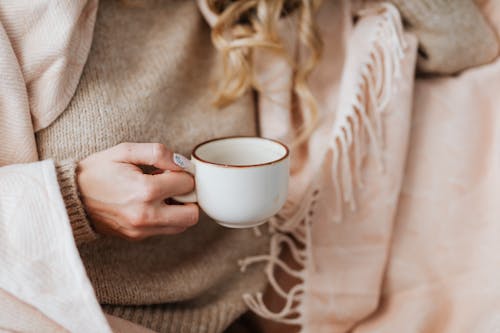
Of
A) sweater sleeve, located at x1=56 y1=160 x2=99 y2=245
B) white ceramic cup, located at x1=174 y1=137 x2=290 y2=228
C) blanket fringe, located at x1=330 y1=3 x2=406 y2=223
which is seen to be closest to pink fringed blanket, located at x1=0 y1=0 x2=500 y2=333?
blanket fringe, located at x1=330 y1=3 x2=406 y2=223

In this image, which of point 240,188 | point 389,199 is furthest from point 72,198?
point 389,199

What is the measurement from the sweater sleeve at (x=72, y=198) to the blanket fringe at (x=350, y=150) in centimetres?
33

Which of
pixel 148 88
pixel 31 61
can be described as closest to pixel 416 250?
pixel 148 88

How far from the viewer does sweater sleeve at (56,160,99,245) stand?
2.12 feet

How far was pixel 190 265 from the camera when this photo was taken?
0.86m

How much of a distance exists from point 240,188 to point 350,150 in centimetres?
33

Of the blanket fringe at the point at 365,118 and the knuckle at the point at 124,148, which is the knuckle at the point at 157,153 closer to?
the knuckle at the point at 124,148

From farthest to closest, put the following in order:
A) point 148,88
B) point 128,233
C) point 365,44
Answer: point 365,44 < point 148,88 < point 128,233

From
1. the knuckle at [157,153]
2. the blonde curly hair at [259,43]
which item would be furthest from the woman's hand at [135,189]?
the blonde curly hair at [259,43]

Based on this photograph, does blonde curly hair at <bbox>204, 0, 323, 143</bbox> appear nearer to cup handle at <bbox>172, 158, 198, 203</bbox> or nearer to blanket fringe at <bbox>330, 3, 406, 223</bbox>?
blanket fringe at <bbox>330, 3, 406, 223</bbox>

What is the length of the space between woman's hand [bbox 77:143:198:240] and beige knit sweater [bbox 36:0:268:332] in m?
0.02

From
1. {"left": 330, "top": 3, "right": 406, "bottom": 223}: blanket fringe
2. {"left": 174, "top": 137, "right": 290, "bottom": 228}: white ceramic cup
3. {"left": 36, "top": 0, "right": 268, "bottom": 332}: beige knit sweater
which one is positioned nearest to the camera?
{"left": 174, "top": 137, "right": 290, "bottom": 228}: white ceramic cup

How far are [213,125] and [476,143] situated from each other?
460 mm

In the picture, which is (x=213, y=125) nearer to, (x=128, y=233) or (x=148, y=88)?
(x=148, y=88)
